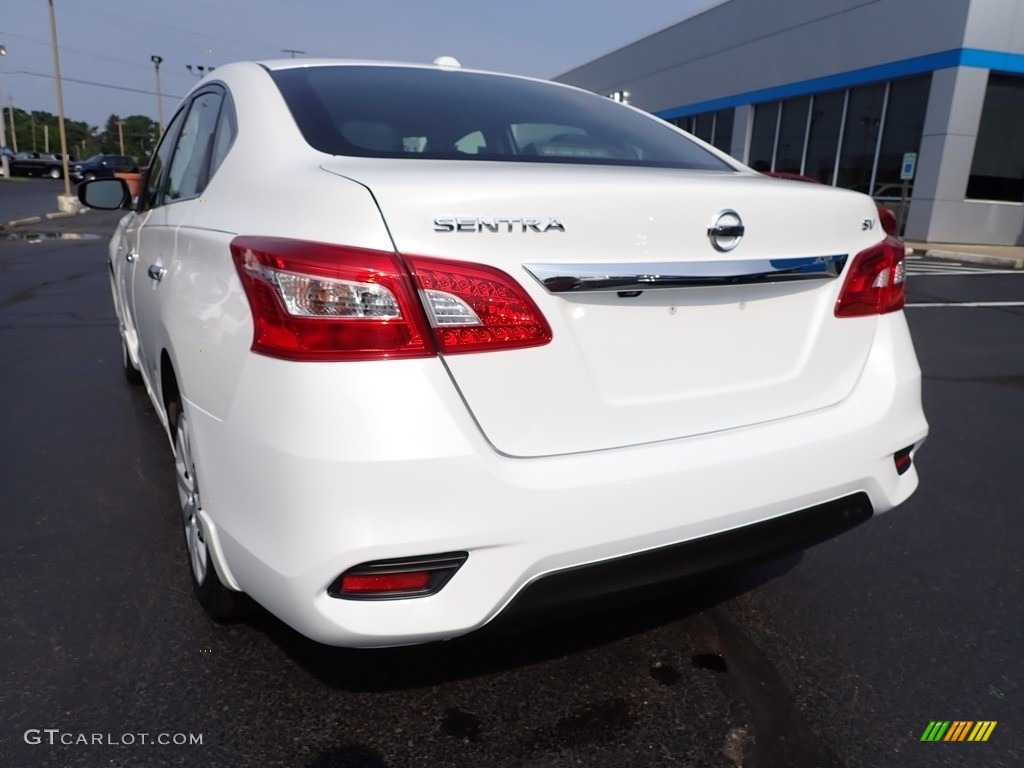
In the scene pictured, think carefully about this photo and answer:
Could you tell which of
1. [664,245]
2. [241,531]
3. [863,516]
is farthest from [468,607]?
[863,516]

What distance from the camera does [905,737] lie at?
6.56ft

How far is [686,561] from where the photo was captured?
6.13 feet

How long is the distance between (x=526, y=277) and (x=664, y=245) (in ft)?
1.13

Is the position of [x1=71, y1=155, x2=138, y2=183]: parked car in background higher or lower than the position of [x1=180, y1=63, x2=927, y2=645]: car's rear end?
lower

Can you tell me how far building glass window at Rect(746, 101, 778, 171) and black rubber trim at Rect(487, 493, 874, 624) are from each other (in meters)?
22.0

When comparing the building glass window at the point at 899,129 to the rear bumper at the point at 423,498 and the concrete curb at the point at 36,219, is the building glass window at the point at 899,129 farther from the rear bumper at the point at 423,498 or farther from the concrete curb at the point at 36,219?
the concrete curb at the point at 36,219

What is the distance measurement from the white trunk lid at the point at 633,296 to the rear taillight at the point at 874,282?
Answer: 1.7 inches

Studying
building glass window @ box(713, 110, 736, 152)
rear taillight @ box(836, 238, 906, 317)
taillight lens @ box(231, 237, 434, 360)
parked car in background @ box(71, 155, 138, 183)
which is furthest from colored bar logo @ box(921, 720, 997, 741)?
parked car in background @ box(71, 155, 138, 183)

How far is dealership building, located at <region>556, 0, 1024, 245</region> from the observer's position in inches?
656

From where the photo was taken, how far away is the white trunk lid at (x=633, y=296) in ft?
5.42

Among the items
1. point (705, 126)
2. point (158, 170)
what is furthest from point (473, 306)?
point (705, 126)

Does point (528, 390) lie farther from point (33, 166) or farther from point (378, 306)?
point (33, 166)

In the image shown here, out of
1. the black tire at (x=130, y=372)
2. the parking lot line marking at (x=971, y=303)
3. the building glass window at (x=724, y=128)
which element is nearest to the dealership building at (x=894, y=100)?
the building glass window at (x=724, y=128)

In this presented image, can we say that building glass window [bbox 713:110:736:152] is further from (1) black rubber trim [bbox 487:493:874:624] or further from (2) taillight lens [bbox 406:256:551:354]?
(2) taillight lens [bbox 406:256:551:354]
